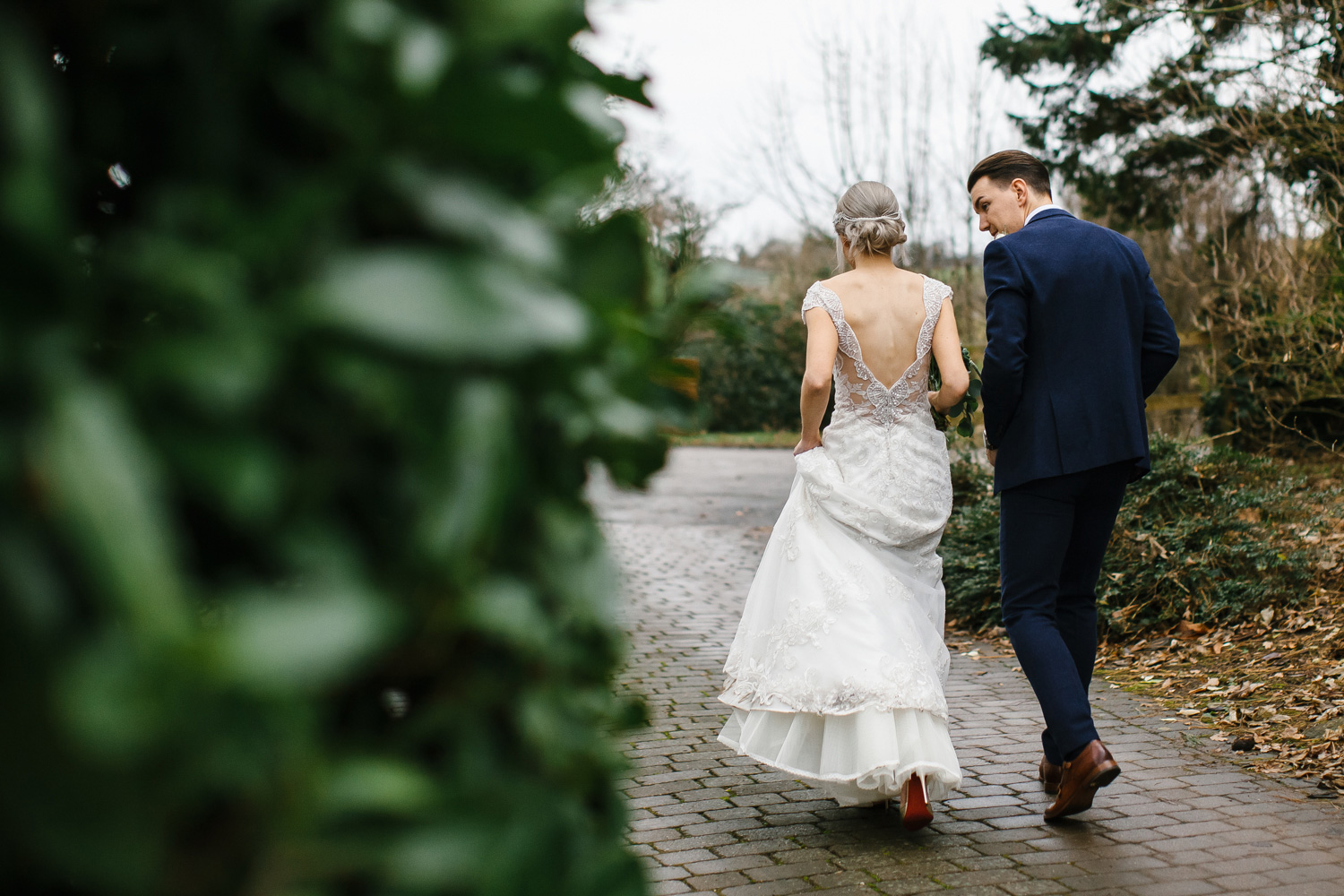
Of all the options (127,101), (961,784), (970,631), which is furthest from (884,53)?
(127,101)

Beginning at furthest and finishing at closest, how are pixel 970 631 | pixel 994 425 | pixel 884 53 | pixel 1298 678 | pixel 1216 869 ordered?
pixel 884 53 < pixel 970 631 < pixel 1298 678 < pixel 994 425 < pixel 1216 869

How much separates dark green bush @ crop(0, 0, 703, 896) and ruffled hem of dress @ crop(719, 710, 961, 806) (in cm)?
291

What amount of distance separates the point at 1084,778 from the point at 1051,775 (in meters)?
0.44

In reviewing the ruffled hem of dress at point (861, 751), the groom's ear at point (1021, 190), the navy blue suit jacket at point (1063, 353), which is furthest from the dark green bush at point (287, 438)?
the groom's ear at point (1021, 190)

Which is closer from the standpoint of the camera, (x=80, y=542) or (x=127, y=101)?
(x=80, y=542)

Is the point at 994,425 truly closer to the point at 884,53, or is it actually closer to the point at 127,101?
the point at 127,101

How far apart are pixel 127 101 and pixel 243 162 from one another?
0.39ft

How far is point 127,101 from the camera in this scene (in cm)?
84

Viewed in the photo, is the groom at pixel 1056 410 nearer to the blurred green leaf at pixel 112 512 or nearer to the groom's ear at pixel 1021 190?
the groom's ear at pixel 1021 190

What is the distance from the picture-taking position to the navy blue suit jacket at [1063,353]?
3895 mm

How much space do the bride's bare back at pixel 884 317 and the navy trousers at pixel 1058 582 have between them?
0.66m

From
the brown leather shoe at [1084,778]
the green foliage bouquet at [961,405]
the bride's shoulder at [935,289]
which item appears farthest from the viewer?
the green foliage bouquet at [961,405]

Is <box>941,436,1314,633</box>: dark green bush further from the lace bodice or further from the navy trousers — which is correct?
the lace bodice

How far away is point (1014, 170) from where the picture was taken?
14.1 ft
